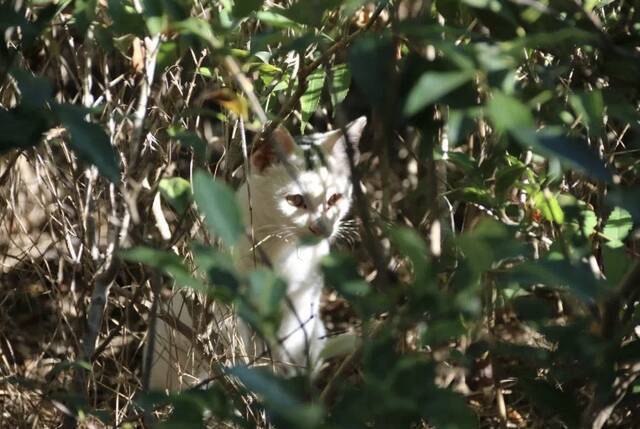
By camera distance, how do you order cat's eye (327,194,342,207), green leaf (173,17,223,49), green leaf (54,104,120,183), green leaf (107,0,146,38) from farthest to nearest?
cat's eye (327,194,342,207) → green leaf (107,0,146,38) → green leaf (173,17,223,49) → green leaf (54,104,120,183)

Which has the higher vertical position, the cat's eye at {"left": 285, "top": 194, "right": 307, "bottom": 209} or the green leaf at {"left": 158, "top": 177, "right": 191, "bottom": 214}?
the cat's eye at {"left": 285, "top": 194, "right": 307, "bottom": 209}

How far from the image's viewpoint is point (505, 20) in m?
1.26

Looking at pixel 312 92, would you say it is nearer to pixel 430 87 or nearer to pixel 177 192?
pixel 177 192

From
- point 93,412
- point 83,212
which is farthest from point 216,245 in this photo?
point 93,412

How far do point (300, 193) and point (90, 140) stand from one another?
2.07m

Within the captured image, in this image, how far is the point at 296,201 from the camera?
122 inches

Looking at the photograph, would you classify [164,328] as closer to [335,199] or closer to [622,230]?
[335,199]

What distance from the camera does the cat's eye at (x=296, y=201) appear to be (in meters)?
3.07

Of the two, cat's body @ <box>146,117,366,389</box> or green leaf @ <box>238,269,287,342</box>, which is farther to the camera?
cat's body @ <box>146,117,366,389</box>

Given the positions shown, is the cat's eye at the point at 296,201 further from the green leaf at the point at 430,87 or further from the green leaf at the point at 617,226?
the green leaf at the point at 430,87

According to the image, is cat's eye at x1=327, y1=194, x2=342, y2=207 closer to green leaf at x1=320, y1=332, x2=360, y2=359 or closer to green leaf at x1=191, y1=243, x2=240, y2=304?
green leaf at x1=320, y1=332, x2=360, y2=359

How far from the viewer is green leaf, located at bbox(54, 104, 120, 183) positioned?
3.32 feet

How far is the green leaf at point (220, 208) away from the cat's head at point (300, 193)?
1.87 m

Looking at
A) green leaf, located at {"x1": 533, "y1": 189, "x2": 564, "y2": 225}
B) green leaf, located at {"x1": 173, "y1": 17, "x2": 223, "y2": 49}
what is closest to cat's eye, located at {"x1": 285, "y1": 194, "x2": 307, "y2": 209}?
green leaf, located at {"x1": 533, "y1": 189, "x2": 564, "y2": 225}
